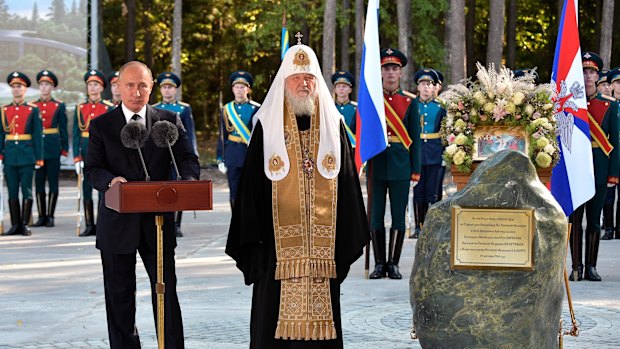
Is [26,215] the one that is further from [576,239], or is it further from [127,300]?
[127,300]

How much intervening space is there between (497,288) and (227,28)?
1706 inches

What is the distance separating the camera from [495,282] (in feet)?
23.4

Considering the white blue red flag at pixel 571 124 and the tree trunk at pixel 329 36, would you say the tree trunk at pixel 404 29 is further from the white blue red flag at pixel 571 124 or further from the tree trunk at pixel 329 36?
the white blue red flag at pixel 571 124

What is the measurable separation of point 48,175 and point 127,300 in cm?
1157

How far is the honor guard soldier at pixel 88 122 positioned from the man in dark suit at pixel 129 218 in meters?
9.65

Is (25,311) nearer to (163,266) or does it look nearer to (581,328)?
(163,266)

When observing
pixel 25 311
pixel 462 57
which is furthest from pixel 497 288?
pixel 462 57

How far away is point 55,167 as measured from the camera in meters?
18.7

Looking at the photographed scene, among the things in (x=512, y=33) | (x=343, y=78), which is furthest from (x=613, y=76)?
(x=512, y=33)

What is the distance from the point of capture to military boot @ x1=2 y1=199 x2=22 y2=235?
17.3 metres

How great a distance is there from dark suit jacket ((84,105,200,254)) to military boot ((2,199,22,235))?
400 inches

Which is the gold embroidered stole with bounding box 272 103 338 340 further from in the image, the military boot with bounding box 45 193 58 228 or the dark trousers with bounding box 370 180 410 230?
the military boot with bounding box 45 193 58 228

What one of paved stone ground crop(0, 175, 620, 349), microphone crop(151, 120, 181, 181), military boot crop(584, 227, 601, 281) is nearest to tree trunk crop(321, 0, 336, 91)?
paved stone ground crop(0, 175, 620, 349)

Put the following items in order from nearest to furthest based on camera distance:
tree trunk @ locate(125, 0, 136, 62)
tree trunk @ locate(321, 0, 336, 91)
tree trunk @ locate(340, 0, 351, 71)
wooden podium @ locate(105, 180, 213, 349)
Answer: wooden podium @ locate(105, 180, 213, 349), tree trunk @ locate(321, 0, 336, 91), tree trunk @ locate(340, 0, 351, 71), tree trunk @ locate(125, 0, 136, 62)
